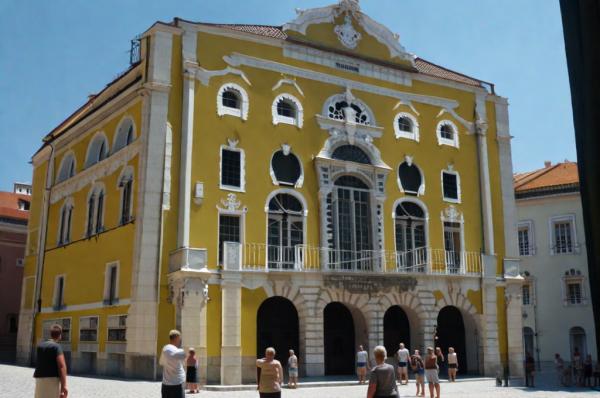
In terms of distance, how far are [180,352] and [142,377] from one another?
14399mm

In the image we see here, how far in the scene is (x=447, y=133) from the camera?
3269 centimetres

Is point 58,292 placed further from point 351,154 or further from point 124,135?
point 351,154

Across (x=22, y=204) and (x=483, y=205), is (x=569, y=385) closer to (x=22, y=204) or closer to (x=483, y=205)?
(x=483, y=205)

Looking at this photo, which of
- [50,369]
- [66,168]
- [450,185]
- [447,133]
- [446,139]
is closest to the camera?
[50,369]

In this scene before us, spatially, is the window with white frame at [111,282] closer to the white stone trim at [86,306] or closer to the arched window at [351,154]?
the white stone trim at [86,306]

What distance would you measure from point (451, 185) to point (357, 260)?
7400mm

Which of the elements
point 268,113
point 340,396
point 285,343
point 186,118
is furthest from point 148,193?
point 340,396

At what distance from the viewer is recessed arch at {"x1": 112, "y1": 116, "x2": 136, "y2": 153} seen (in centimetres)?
2790

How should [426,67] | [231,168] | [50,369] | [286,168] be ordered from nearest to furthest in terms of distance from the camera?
[50,369]
[231,168]
[286,168]
[426,67]

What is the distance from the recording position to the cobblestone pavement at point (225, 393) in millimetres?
19047

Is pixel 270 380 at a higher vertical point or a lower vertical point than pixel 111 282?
lower

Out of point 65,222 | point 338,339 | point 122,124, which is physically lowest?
point 338,339

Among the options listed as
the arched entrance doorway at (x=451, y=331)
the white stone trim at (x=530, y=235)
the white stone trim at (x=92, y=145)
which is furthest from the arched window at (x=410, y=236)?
the white stone trim at (x=530, y=235)

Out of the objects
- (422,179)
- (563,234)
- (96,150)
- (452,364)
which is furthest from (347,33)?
(563,234)
